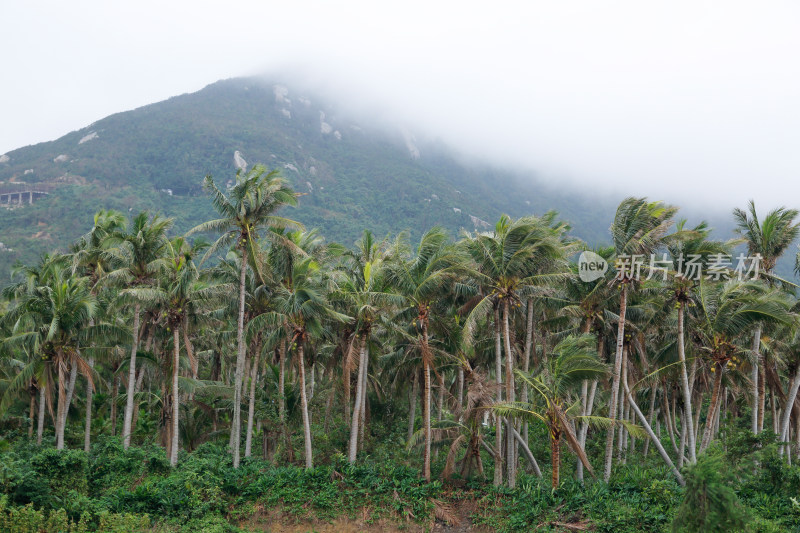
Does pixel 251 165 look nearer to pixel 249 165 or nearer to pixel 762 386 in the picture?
pixel 249 165

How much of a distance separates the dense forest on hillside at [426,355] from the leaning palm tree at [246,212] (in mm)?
99

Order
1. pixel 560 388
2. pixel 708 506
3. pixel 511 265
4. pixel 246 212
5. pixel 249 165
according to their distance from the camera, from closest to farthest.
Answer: pixel 708 506 → pixel 560 388 → pixel 511 265 → pixel 246 212 → pixel 249 165

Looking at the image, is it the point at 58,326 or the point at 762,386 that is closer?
the point at 58,326

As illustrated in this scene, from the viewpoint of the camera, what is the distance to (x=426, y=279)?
22203mm

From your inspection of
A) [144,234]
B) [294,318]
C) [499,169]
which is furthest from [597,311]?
[499,169]

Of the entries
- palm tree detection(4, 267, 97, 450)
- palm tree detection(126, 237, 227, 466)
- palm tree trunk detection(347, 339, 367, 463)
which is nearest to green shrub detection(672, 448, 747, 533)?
palm tree trunk detection(347, 339, 367, 463)

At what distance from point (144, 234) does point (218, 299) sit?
4.62m

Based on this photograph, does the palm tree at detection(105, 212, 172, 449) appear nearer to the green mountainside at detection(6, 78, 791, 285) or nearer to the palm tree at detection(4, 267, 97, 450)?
the palm tree at detection(4, 267, 97, 450)

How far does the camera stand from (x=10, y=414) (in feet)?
107

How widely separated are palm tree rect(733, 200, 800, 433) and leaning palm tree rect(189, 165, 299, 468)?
791 inches

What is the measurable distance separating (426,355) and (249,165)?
9881cm

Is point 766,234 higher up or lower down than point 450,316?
higher up

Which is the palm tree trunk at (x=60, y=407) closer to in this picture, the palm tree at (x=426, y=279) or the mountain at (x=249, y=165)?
the palm tree at (x=426, y=279)

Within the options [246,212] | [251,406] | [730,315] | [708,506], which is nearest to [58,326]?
[251,406]
